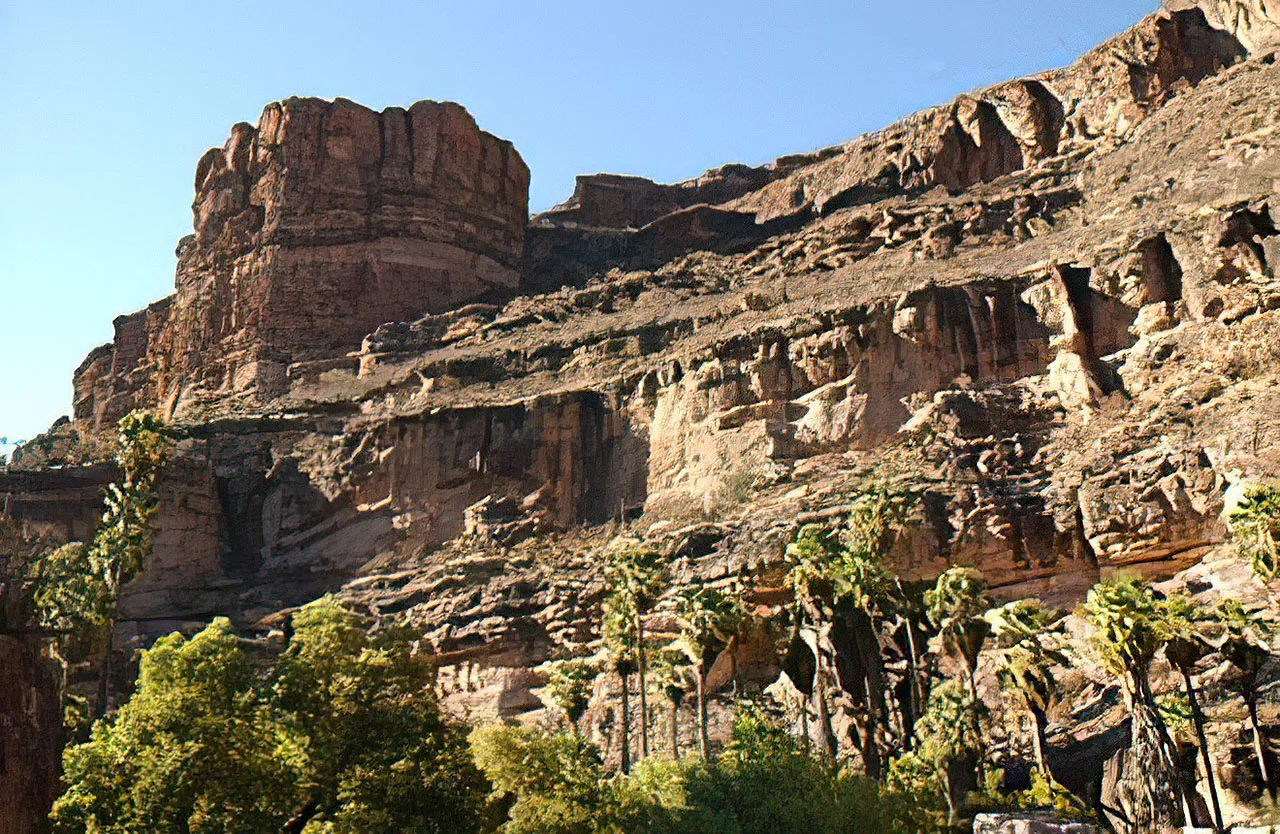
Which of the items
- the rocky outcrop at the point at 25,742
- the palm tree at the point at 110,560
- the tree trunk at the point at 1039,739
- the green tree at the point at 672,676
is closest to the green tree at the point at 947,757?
the tree trunk at the point at 1039,739

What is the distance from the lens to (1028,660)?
34.0 metres

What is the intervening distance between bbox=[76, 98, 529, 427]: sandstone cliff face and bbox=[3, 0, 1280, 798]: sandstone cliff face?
22cm

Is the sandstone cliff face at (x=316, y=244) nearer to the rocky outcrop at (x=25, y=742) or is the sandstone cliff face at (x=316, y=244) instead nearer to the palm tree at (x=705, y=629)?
the palm tree at (x=705, y=629)

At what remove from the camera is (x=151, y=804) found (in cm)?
2439

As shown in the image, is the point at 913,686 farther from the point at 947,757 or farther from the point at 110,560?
the point at 110,560

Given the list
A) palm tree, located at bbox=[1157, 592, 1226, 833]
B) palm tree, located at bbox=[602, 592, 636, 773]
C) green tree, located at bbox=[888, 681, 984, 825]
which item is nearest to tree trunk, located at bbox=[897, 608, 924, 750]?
green tree, located at bbox=[888, 681, 984, 825]

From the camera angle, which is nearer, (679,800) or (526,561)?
(679,800)

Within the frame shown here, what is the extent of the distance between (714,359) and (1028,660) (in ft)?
103

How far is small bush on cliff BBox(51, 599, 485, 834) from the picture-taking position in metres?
24.7

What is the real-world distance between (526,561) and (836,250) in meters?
28.3

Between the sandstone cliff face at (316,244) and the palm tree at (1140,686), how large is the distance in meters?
59.6

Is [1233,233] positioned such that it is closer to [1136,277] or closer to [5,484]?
[1136,277]

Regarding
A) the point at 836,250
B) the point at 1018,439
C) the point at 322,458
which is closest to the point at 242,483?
the point at 322,458

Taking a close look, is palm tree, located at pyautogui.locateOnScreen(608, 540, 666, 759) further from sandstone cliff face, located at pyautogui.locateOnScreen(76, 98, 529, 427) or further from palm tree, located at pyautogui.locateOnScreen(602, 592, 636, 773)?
sandstone cliff face, located at pyautogui.locateOnScreen(76, 98, 529, 427)
